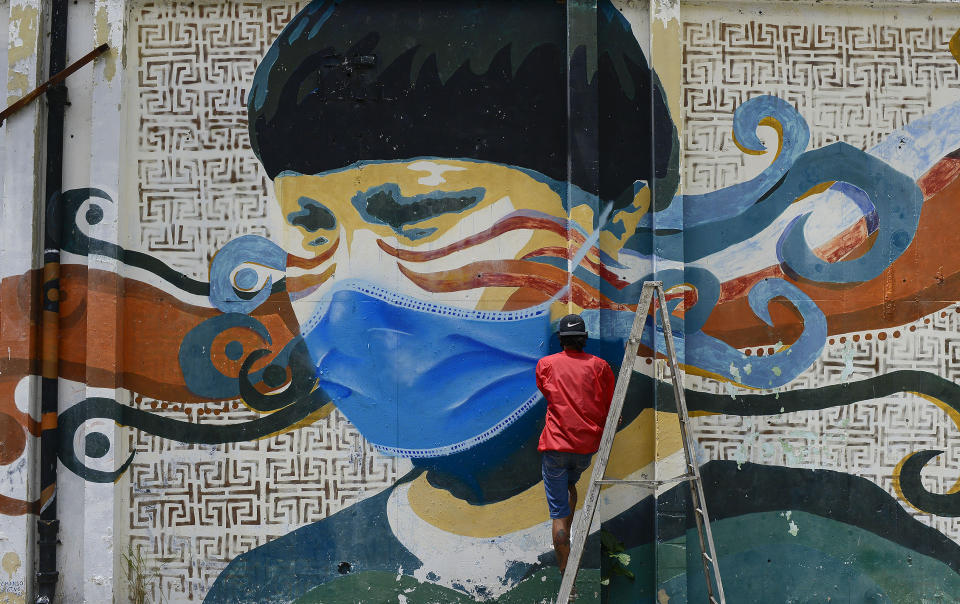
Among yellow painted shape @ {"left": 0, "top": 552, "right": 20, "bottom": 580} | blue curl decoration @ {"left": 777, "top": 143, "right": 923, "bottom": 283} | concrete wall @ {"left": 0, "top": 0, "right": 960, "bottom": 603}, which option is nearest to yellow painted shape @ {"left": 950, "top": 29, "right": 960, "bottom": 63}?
concrete wall @ {"left": 0, "top": 0, "right": 960, "bottom": 603}

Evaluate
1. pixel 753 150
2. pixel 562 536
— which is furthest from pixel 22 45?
pixel 753 150

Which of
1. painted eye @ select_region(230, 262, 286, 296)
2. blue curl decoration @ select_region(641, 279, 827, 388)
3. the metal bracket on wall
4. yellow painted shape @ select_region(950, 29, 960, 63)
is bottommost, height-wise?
blue curl decoration @ select_region(641, 279, 827, 388)

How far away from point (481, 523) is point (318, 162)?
279 centimetres

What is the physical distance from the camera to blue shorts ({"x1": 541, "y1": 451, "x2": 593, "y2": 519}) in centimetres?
549

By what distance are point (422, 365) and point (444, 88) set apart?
6.50 feet

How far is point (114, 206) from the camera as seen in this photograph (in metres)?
5.91

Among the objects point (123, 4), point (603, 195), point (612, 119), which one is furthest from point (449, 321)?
point (123, 4)

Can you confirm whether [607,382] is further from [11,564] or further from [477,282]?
[11,564]

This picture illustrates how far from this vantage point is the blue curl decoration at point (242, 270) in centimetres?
602

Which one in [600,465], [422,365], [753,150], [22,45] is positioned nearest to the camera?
[600,465]

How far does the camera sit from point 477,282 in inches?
238

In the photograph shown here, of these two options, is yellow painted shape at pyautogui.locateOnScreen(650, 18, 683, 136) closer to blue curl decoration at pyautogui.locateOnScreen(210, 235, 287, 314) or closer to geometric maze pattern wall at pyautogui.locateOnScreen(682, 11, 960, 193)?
geometric maze pattern wall at pyautogui.locateOnScreen(682, 11, 960, 193)

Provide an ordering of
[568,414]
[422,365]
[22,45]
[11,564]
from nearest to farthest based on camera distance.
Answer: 1. [568,414]
2. [11,564]
3. [22,45]
4. [422,365]

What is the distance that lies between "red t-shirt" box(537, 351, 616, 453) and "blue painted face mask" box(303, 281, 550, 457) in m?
0.51
